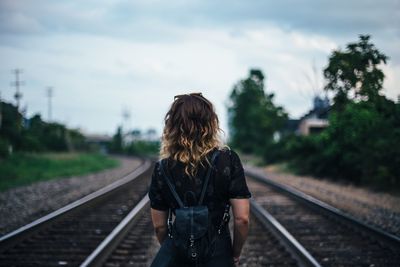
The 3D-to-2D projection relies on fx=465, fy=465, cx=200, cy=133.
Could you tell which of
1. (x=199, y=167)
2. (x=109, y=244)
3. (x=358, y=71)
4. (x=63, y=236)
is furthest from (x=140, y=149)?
(x=199, y=167)

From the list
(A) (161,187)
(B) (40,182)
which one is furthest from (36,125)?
(A) (161,187)

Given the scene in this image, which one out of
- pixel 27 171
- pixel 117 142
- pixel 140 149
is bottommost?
pixel 140 149

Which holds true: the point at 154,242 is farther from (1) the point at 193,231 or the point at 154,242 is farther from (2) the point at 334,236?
(1) the point at 193,231

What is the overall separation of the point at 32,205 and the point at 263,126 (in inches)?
1719

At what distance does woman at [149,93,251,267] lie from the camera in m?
2.71

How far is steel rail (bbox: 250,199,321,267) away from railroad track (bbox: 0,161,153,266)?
293 cm

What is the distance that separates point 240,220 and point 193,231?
35cm

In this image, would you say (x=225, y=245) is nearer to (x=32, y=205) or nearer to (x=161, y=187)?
(x=161, y=187)

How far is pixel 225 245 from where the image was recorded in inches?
110

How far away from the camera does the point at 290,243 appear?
6.82m

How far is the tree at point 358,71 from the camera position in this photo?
1081 centimetres

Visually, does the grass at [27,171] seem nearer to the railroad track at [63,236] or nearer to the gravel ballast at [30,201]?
the gravel ballast at [30,201]

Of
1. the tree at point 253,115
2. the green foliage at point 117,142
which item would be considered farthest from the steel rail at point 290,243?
the green foliage at point 117,142

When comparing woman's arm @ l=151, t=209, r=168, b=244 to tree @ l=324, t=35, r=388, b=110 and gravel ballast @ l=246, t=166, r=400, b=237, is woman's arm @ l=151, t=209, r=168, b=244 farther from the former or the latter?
tree @ l=324, t=35, r=388, b=110
